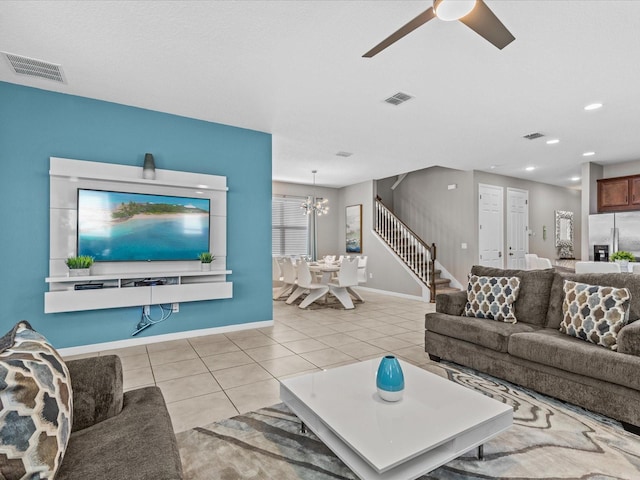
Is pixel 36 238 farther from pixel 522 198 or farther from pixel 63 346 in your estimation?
pixel 522 198

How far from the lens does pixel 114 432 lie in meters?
1.34

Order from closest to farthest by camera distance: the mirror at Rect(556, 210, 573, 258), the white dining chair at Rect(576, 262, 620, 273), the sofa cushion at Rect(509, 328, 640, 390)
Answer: the sofa cushion at Rect(509, 328, 640, 390) < the white dining chair at Rect(576, 262, 620, 273) < the mirror at Rect(556, 210, 573, 258)

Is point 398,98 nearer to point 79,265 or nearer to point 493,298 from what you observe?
point 493,298

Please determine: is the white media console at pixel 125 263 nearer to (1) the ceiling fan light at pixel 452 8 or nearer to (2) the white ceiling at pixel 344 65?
(2) the white ceiling at pixel 344 65

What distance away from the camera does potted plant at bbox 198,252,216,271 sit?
170 inches

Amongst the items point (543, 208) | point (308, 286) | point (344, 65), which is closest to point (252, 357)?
point (308, 286)

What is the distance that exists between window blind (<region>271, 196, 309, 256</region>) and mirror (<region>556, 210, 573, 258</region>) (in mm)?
6831

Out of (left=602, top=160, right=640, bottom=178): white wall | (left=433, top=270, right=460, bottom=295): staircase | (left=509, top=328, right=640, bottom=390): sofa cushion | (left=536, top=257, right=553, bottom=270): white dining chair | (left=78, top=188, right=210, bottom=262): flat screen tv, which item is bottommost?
(left=433, top=270, right=460, bottom=295): staircase

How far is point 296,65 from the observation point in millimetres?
3102

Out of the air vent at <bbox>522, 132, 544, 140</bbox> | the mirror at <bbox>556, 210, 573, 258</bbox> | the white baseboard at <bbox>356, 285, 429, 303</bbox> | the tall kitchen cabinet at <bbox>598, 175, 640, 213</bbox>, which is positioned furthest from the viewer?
the mirror at <bbox>556, 210, 573, 258</bbox>

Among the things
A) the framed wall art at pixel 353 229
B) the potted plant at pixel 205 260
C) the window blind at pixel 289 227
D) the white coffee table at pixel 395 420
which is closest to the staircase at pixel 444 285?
the framed wall art at pixel 353 229

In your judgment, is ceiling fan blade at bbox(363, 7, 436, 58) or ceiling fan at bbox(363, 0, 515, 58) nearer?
ceiling fan at bbox(363, 0, 515, 58)

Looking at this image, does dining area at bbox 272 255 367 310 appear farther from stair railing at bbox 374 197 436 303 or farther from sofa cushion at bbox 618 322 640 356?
sofa cushion at bbox 618 322 640 356

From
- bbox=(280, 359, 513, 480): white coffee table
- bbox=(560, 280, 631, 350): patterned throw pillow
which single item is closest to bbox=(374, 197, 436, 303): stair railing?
bbox=(560, 280, 631, 350): patterned throw pillow
